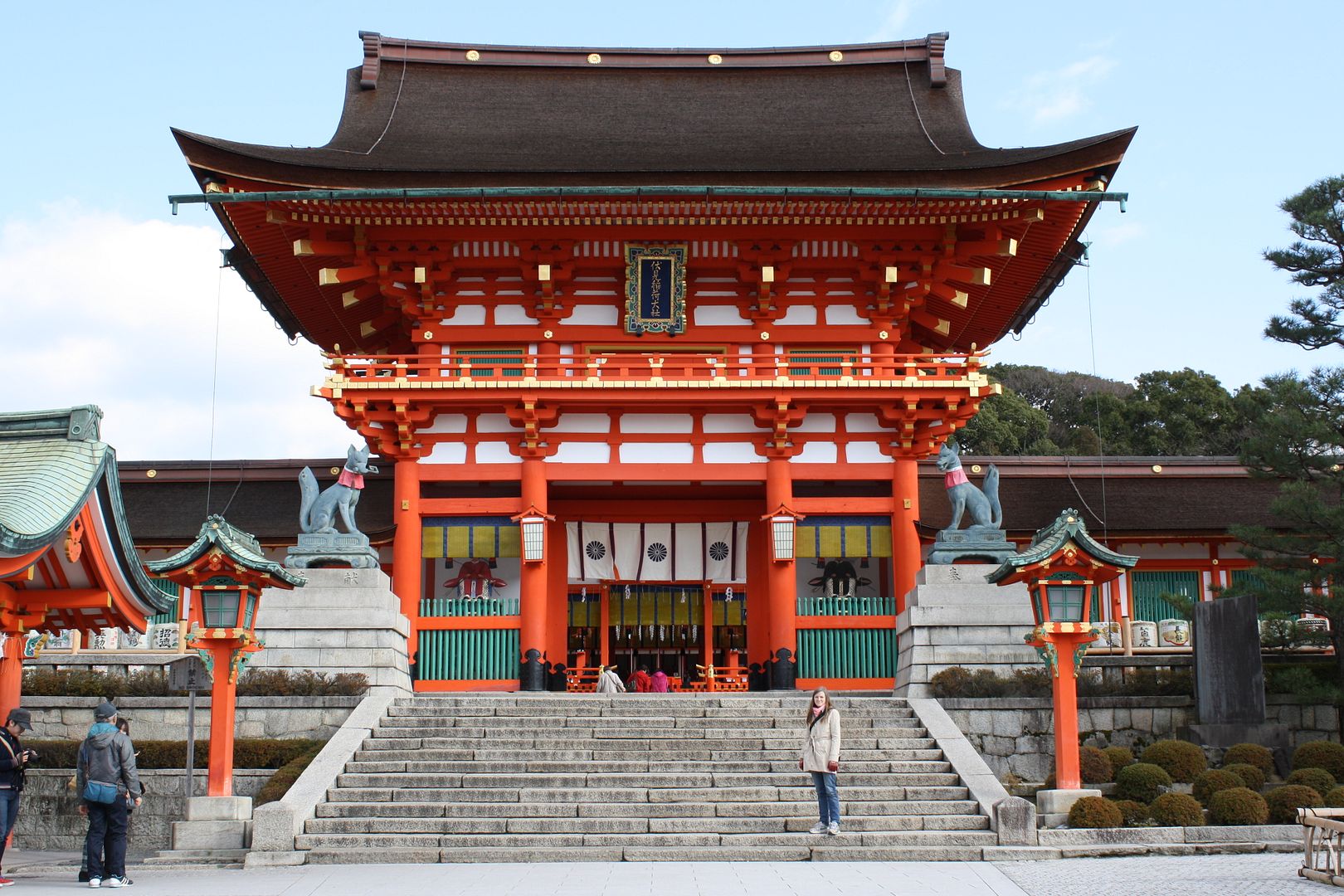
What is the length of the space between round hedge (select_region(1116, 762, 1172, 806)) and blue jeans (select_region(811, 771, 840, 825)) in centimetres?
346

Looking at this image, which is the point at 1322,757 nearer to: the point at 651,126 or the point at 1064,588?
the point at 1064,588

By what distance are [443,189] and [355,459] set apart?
177 inches

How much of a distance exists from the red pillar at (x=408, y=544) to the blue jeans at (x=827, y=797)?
9.48 meters

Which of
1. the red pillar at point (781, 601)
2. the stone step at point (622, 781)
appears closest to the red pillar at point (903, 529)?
the red pillar at point (781, 601)

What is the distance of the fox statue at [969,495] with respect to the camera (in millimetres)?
21281

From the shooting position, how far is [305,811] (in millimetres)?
14781

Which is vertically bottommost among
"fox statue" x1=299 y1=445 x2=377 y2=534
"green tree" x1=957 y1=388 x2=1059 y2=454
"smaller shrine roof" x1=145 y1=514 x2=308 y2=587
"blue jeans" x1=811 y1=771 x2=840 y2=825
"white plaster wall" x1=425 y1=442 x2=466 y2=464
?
"blue jeans" x1=811 y1=771 x2=840 y2=825

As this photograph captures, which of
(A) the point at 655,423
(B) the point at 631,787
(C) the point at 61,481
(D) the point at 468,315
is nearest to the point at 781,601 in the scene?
(A) the point at 655,423

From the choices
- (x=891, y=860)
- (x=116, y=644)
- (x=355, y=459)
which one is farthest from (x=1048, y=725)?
(x=116, y=644)

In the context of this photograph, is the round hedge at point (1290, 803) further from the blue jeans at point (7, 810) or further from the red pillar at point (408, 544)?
the red pillar at point (408, 544)

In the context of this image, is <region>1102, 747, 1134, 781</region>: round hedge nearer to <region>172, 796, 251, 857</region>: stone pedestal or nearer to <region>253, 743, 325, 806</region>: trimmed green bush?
<region>253, 743, 325, 806</region>: trimmed green bush

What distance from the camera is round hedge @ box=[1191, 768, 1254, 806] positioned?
15.1 meters

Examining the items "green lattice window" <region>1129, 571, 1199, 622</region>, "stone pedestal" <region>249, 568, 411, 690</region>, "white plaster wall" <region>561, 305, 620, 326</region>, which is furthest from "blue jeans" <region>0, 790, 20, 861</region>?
"green lattice window" <region>1129, 571, 1199, 622</region>

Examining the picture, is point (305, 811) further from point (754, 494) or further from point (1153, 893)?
point (754, 494)
